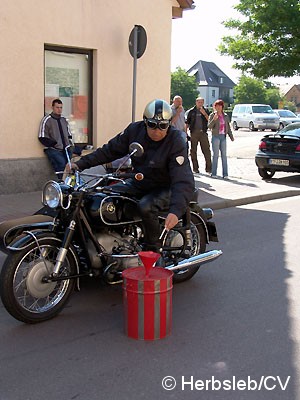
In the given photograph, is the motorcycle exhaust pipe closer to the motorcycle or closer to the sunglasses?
the motorcycle

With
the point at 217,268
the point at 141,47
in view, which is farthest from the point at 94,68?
the point at 217,268

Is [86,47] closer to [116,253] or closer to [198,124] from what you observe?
[198,124]

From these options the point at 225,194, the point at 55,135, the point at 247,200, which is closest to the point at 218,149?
the point at 225,194

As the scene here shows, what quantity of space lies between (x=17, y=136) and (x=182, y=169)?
225 inches

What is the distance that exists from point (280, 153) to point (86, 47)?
17.5ft

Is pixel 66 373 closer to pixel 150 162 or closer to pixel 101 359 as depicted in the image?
pixel 101 359

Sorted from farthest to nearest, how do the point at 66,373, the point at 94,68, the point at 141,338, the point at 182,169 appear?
the point at 94,68
the point at 182,169
the point at 141,338
the point at 66,373

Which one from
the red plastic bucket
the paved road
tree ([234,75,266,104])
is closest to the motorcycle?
the paved road

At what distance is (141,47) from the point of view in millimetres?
10156

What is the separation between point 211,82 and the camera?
116m

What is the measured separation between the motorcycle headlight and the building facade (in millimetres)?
5264

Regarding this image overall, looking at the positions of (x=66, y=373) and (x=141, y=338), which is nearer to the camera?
(x=66, y=373)

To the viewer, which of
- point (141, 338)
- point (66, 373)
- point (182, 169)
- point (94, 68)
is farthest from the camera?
point (94, 68)

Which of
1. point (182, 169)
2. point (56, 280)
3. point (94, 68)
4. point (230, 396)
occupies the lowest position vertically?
point (230, 396)
